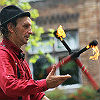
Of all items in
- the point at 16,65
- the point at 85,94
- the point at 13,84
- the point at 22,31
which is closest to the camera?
the point at 13,84

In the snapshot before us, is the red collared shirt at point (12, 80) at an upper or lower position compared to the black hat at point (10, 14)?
lower

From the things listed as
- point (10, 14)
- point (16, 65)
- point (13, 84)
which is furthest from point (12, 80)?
point (10, 14)

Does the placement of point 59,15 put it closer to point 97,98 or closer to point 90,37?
point 90,37

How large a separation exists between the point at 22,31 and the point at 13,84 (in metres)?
0.59

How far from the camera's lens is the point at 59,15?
9633 mm

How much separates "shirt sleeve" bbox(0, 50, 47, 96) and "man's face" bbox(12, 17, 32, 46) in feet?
1.07

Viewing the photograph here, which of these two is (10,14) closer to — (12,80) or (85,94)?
(12,80)

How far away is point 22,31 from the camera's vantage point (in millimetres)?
2723

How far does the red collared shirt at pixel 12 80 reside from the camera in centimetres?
234

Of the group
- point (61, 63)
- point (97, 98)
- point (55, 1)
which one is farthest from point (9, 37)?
point (55, 1)

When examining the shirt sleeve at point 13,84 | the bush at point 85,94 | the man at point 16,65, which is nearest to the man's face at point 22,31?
the man at point 16,65

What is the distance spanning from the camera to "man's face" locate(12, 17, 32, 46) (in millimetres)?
2723

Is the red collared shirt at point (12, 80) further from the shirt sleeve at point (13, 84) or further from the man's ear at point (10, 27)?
the man's ear at point (10, 27)

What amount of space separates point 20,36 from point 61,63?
45 cm
